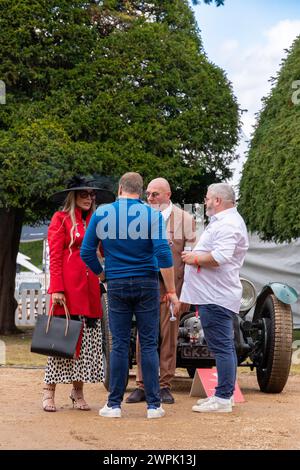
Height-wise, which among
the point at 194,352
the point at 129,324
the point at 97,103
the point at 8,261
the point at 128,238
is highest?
the point at 97,103

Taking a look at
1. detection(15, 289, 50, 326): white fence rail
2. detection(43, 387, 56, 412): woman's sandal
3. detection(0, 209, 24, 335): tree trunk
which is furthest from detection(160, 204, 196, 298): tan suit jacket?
detection(15, 289, 50, 326): white fence rail

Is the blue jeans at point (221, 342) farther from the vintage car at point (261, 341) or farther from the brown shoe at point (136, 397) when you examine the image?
the vintage car at point (261, 341)

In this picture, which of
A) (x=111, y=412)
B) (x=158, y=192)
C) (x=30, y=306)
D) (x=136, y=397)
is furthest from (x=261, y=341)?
(x=30, y=306)

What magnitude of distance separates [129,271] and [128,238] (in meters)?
0.24

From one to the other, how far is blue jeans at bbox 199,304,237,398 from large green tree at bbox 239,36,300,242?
8.67 meters

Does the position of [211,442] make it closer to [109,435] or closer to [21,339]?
[109,435]

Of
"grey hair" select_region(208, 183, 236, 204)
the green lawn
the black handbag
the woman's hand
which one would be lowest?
the green lawn

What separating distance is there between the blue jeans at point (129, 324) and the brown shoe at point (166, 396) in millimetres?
925

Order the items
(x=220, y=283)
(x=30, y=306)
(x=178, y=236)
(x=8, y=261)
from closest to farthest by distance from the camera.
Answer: (x=220, y=283) → (x=178, y=236) → (x=8, y=261) → (x=30, y=306)

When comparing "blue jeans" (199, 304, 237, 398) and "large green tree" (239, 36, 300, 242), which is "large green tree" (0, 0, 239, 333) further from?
"blue jeans" (199, 304, 237, 398)

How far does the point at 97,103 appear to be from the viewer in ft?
55.3

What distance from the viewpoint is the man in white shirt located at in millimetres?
7695

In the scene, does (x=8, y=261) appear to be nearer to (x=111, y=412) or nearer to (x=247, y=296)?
(x=247, y=296)

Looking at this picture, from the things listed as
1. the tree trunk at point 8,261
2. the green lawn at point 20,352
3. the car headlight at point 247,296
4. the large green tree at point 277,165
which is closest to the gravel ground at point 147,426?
the car headlight at point 247,296
